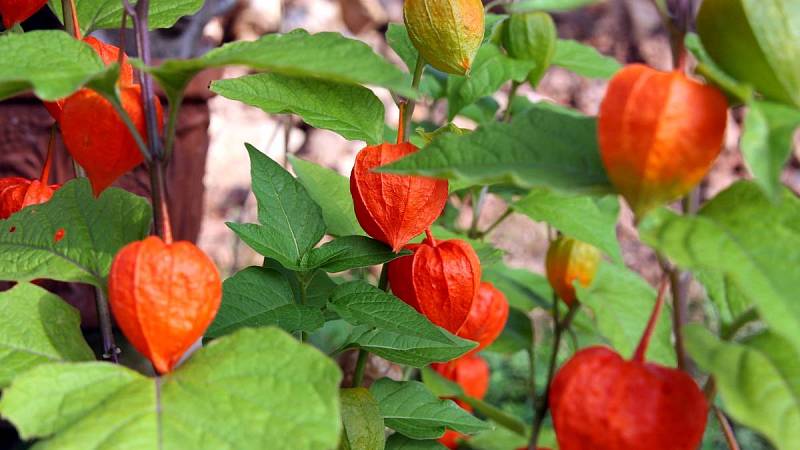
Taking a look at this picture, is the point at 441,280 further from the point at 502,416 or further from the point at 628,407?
the point at 502,416

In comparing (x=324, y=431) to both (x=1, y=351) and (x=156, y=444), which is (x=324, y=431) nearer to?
(x=156, y=444)

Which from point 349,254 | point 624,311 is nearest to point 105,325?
point 349,254

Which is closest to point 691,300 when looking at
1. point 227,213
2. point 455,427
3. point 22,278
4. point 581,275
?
point 227,213

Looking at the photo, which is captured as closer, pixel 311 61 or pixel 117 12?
pixel 311 61

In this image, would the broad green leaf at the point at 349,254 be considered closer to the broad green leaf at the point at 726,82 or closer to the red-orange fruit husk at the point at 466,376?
the broad green leaf at the point at 726,82

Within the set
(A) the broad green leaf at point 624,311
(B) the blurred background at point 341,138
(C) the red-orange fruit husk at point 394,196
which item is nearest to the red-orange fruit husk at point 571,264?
(A) the broad green leaf at point 624,311

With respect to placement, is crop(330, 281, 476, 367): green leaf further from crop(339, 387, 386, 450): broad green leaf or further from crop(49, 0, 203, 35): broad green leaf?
crop(49, 0, 203, 35): broad green leaf
